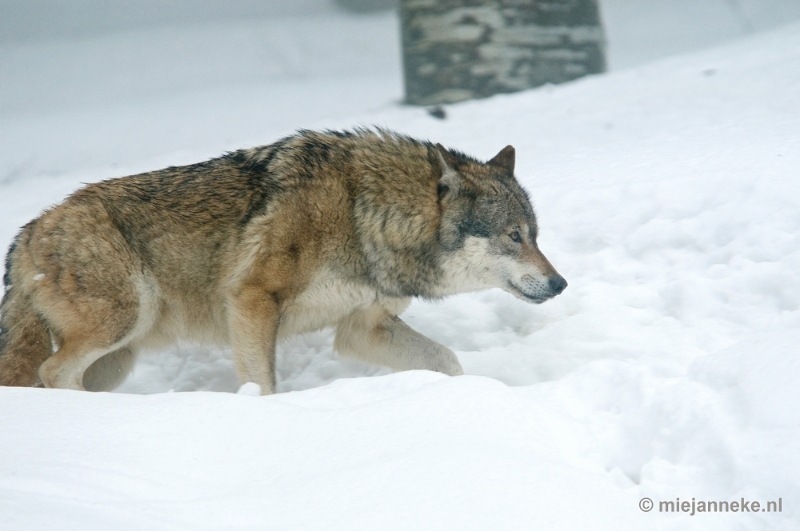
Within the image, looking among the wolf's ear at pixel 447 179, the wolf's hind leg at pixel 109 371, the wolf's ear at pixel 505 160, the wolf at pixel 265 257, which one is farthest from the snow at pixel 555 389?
the wolf's ear at pixel 447 179

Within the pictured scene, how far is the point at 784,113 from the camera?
20.0ft

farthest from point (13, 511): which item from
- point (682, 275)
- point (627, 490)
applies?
point (682, 275)

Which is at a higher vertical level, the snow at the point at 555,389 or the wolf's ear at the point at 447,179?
the wolf's ear at the point at 447,179

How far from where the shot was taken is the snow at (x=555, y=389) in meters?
2.13

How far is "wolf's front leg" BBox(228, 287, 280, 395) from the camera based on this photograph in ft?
12.7

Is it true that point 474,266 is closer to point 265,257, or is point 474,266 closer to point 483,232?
point 483,232

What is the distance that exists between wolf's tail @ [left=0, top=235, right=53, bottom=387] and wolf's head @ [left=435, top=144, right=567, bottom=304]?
2.17m

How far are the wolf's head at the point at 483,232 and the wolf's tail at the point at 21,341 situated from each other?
2.17 metres

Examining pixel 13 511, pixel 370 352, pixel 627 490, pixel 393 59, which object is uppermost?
pixel 13 511

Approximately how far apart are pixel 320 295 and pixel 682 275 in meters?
2.02

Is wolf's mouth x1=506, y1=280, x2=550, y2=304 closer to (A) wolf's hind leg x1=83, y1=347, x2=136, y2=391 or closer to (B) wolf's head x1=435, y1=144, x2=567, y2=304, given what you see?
(B) wolf's head x1=435, y1=144, x2=567, y2=304

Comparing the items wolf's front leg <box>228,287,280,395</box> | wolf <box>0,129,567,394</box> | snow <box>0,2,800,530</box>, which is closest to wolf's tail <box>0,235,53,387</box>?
wolf <box>0,129,567,394</box>

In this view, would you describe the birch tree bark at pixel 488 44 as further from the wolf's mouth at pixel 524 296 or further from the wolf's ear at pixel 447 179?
the wolf's mouth at pixel 524 296

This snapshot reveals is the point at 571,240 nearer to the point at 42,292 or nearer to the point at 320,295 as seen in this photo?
the point at 320,295
